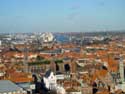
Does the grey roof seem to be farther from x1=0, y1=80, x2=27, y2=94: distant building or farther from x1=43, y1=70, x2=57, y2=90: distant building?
x1=43, y1=70, x2=57, y2=90: distant building

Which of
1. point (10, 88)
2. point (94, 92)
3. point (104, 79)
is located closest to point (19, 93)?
point (10, 88)

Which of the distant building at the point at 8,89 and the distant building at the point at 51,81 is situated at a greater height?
the distant building at the point at 8,89

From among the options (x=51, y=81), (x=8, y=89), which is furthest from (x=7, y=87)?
(x=51, y=81)

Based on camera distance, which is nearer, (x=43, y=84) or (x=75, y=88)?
(x=75, y=88)

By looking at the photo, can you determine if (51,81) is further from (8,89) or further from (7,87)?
(8,89)

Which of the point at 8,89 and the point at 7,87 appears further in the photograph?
the point at 7,87

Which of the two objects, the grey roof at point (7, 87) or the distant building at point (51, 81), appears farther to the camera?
the distant building at point (51, 81)

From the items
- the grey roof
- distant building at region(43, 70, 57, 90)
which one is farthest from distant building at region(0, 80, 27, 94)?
distant building at region(43, 70, 57, 90)

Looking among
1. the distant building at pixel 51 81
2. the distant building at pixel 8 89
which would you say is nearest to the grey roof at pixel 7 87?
the distant building at pixel 8 89

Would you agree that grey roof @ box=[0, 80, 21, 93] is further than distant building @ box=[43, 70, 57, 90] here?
No

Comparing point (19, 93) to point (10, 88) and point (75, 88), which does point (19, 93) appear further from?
point (75, 88)

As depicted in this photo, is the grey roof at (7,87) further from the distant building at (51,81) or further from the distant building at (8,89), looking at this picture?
the distant building at (51,81)
